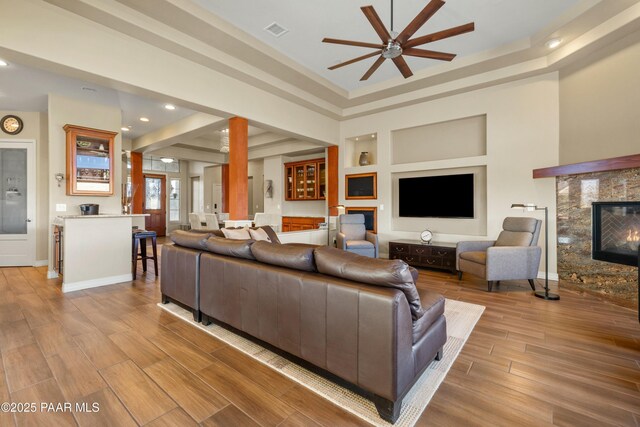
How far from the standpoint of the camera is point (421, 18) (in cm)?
265

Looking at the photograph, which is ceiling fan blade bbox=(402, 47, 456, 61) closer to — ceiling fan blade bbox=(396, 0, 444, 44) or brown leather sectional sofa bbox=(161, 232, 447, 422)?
ceiling fan blade bbox=(396, 0, 444, 44)

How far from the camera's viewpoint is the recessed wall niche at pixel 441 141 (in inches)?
208

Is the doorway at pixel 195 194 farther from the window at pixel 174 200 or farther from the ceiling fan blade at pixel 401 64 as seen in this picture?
the ceiling fan blade at pixel 401 64

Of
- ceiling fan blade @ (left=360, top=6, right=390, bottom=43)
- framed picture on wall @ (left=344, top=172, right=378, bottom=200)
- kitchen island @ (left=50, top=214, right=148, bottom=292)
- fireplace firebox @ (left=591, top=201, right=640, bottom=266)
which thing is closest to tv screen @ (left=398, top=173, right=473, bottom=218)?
framed picture on wall @ (left=344, top=172, right=378, bottom=200)

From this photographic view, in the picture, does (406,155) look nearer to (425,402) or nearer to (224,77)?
(224,77)

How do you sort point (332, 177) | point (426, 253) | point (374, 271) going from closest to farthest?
point (374, 271), point (426, 253), point (332, 177)

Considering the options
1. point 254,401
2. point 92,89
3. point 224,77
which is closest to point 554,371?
point 254,401

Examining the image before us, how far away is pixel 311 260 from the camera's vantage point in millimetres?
1950

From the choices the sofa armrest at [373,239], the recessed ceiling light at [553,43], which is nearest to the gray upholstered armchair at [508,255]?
the sofa armrest at [373,239]

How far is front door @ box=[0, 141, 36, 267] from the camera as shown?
212 inches

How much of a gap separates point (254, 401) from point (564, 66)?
19.3ft

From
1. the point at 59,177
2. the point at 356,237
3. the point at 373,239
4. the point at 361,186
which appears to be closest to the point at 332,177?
the point at 361,186

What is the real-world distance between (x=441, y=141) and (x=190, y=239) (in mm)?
4970

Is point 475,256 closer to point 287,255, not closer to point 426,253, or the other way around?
point 426,253
